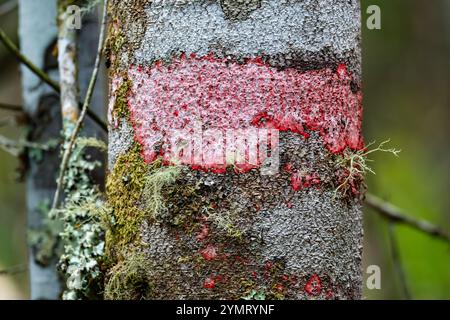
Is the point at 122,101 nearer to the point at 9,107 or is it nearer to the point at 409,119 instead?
the point at 9,107

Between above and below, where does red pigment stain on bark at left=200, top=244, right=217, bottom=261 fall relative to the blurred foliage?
below

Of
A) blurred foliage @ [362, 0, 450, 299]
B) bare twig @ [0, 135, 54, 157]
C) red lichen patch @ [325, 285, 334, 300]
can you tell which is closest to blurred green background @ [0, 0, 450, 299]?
blurred foliage @ [362, 0, 450, 299]

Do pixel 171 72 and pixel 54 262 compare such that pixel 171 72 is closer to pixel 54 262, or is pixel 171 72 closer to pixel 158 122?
pixel 158 122

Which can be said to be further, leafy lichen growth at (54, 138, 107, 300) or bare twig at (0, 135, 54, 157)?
bare twig at (0, 135, 54, 157)

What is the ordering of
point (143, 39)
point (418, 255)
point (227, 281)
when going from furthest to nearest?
point (418, 255) → point (143, 39) → point (227, 281)

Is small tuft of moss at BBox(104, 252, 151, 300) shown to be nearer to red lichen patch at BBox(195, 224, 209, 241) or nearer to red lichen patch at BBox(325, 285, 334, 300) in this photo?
red lichen patch at BBox(195, 224, 209, 241)

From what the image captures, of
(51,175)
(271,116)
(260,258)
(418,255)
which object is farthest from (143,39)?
(418,255)

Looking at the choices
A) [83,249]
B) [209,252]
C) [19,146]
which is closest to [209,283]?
[209,252]

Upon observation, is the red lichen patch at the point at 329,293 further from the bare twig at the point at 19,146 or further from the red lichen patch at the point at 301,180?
the bare twig at the point at 19,146
